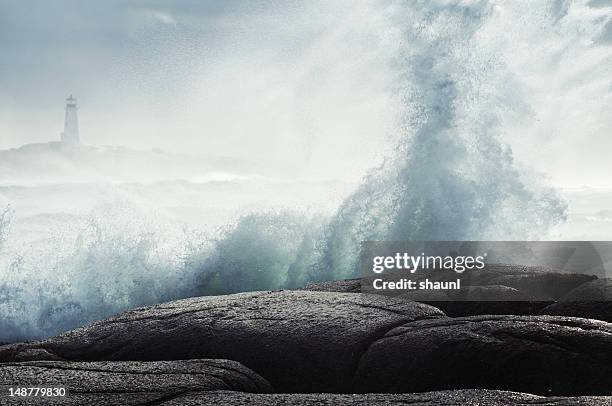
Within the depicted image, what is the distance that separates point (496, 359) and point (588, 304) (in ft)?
7.92

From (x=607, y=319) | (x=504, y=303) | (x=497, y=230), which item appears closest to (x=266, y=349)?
(x=504, y=303)

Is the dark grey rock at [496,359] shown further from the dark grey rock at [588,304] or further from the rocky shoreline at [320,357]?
the dark grey rock at [588,304]

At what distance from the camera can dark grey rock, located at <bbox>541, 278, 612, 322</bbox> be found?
6.41m

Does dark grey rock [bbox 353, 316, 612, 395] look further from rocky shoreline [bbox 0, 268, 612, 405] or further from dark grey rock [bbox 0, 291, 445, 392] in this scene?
dark grey rock [bbox 0, 291, 445, 392]

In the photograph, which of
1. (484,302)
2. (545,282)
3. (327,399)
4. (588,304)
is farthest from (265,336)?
(545,282)

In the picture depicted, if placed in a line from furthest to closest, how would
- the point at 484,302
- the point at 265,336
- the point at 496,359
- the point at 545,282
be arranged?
the point at 545,282, the point at 484,302, the point at 265,336, the point at 496,359

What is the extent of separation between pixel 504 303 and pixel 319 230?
8.70 metres

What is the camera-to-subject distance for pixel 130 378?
4.09 meters

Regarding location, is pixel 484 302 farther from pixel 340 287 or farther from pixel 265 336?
→ pixel 265 336

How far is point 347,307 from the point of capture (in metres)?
5.62

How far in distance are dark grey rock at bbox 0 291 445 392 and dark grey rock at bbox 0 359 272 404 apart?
44cm

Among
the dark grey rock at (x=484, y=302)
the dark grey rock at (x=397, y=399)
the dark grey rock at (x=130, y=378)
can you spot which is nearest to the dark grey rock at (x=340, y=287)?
the dark grey rock at (x=484, y=302)

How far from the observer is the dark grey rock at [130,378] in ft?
12.3

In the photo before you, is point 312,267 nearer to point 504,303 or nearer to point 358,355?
point 504,303
